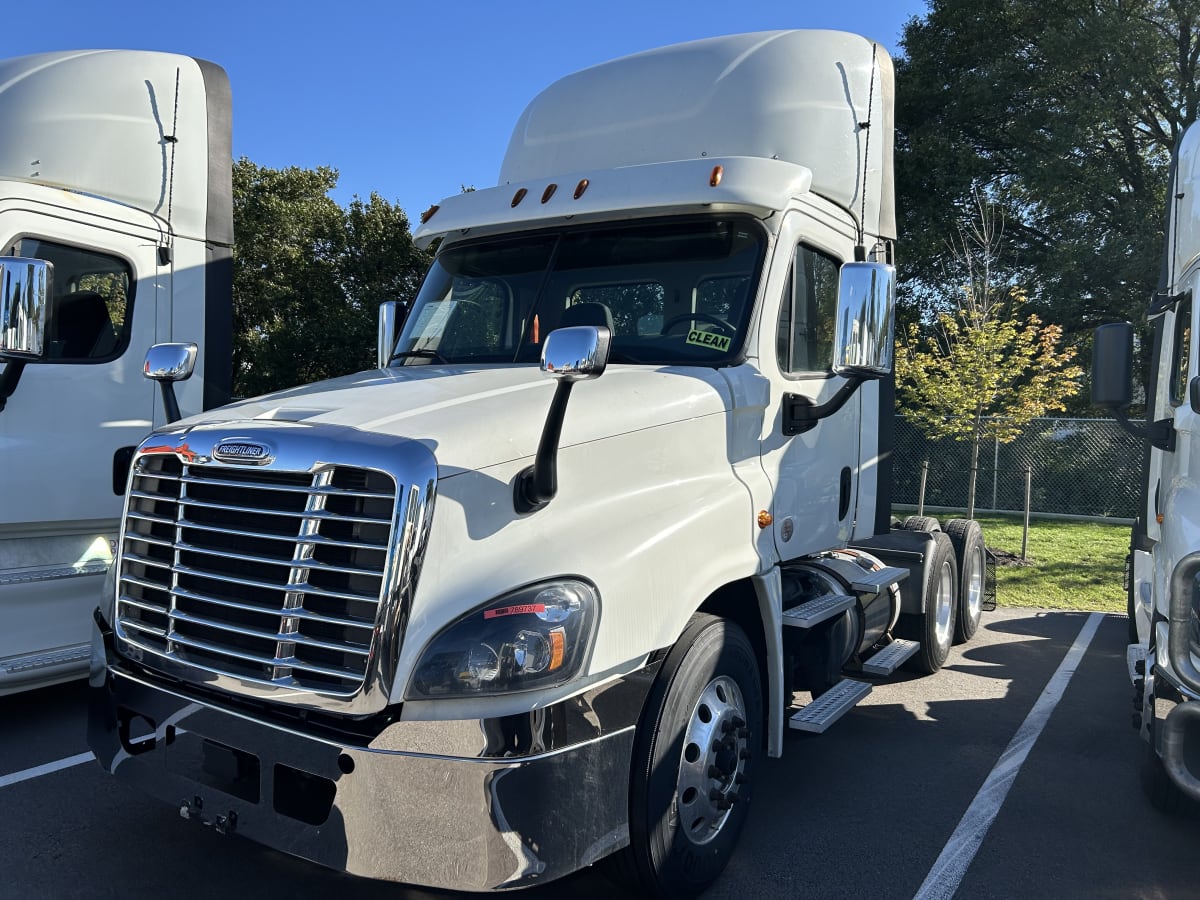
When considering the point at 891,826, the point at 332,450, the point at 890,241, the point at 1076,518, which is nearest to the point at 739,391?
the point at 332,450

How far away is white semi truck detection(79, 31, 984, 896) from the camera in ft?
9.11

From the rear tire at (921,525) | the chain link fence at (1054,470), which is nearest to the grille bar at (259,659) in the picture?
the rear tire at (921,525)

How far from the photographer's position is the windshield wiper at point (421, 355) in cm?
455

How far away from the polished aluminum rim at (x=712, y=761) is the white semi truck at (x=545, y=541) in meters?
0.01

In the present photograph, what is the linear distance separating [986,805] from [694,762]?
6.50 feet

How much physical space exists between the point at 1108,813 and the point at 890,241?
3.42 metres

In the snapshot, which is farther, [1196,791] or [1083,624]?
[1083,624]

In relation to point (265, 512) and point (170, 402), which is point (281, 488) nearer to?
point (265, 512)

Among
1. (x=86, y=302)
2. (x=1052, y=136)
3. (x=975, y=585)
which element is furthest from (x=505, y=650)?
(x=1052, y=136)

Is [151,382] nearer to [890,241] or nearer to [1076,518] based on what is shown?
[890,241]

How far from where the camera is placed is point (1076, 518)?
17.5m

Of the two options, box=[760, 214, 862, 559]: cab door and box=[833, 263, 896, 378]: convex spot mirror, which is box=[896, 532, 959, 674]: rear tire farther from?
box=[833, 263, 896, 378]: convex spot mirror

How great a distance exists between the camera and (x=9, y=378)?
17.0 ft

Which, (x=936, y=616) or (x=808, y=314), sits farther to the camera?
(x=936, y=616)
